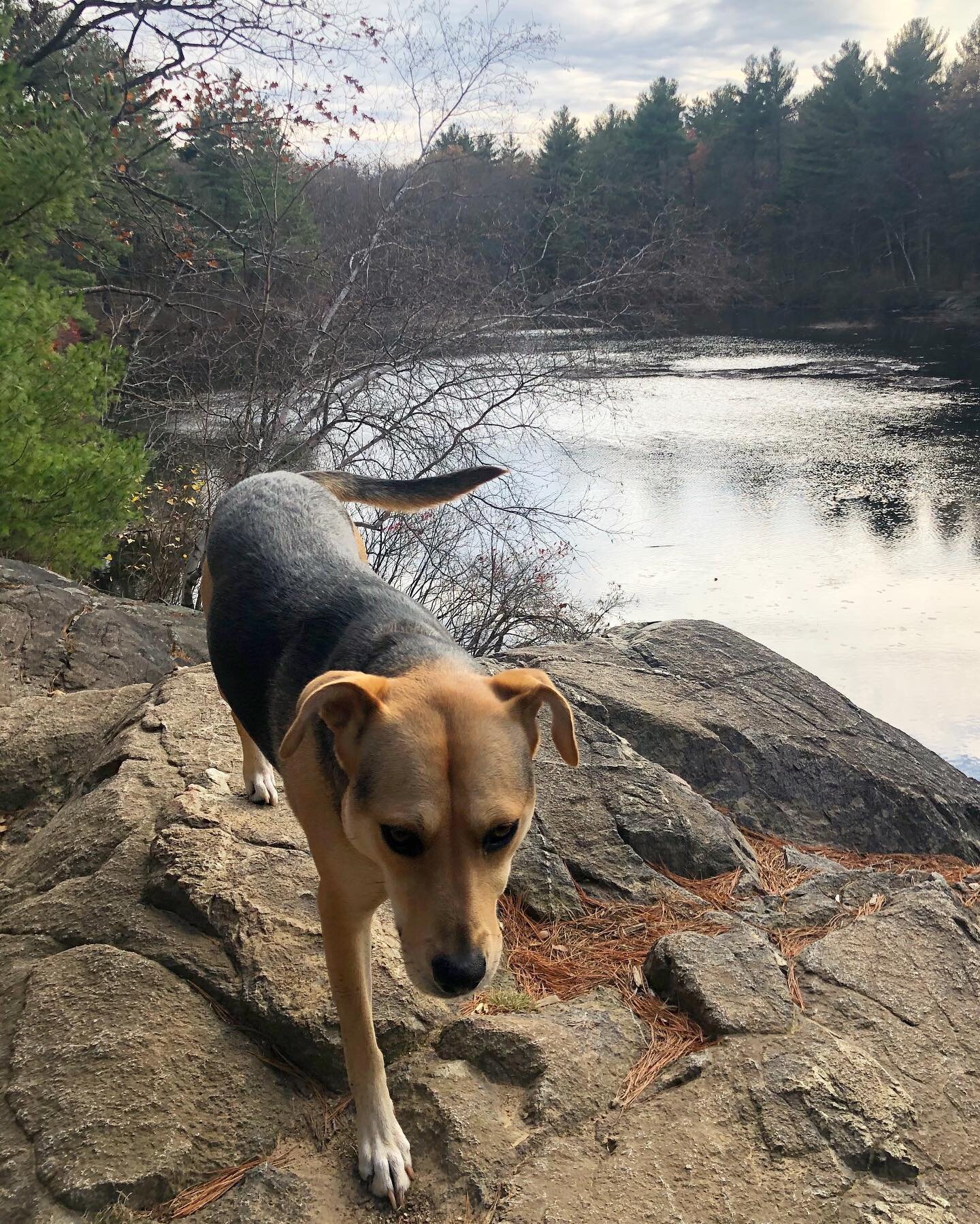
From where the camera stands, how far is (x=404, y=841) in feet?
7.68

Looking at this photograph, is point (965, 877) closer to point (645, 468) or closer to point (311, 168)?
point (311, 168)

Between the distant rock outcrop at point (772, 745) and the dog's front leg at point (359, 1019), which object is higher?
the dog's front leg at point (359, 1019)

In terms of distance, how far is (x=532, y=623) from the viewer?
12602mm

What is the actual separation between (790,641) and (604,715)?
831cm

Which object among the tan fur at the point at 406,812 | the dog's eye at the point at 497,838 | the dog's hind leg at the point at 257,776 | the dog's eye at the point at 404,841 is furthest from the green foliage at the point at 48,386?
the dog's eye at the point at 497,838

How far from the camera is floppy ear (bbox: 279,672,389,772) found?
2408 mm

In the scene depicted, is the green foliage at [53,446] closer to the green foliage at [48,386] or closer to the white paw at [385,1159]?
the green foliage at [48,386]

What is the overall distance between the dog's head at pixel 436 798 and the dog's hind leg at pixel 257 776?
168cm

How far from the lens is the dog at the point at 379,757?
230 centimetres

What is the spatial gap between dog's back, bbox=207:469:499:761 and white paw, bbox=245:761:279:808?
461 millimetres

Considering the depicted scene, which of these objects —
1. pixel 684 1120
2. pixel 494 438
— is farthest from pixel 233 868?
pixel 494 438

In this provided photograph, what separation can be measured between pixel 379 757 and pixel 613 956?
190 centimetres

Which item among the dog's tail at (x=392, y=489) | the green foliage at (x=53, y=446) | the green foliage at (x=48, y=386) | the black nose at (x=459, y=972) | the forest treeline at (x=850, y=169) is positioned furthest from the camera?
the forest treeline at (x=850, y=169)

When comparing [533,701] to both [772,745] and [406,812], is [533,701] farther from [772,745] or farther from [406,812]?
[772,745]
